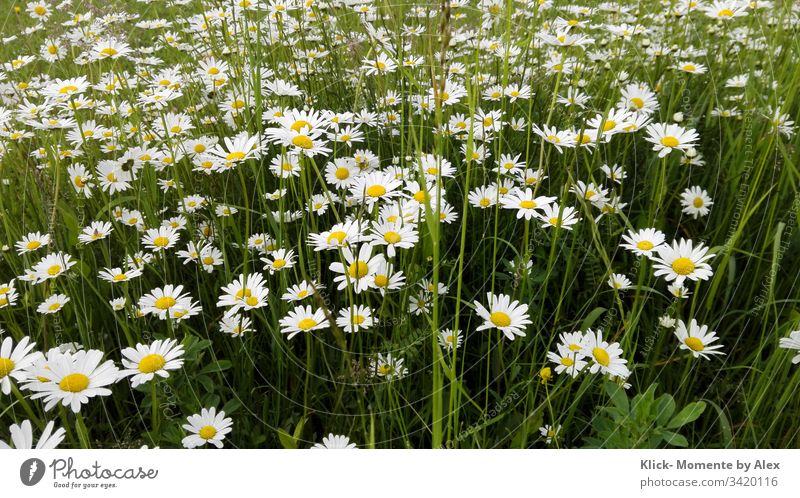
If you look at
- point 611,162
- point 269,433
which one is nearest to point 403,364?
point 269,433

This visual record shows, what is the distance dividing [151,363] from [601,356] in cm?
71

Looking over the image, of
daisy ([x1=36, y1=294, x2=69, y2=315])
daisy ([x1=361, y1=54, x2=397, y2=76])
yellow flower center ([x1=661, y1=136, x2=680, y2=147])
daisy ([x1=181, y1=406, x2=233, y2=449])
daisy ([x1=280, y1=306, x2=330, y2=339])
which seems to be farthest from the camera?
daisy ([x1=361, y1=54, x2=397, y2=76])

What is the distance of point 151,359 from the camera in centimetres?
80

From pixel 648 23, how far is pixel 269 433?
2259mm

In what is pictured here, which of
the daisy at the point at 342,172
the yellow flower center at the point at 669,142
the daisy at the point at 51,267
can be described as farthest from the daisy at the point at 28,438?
the yellow flower center at the point at 669,142

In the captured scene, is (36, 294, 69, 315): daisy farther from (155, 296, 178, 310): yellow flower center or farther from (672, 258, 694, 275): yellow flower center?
(672, 258, 694, 275): yellow flower center

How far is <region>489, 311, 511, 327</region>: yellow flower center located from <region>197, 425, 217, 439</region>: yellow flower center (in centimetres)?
47

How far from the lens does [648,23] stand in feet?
7.32

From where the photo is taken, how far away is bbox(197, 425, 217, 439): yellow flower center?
31.1 inches

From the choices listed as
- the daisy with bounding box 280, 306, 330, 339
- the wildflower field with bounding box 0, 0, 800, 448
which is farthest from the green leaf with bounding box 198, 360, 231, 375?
the daisy with bounding box 280, 306, 330, 339

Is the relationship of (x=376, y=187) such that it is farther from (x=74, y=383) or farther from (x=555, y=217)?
(x=74, y=383)
